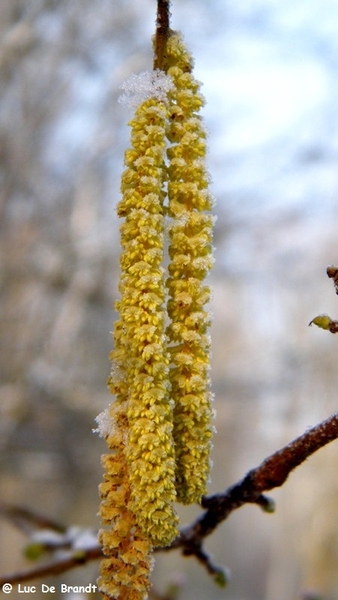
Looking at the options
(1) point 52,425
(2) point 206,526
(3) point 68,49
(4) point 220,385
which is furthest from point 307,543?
(2) point 206,526

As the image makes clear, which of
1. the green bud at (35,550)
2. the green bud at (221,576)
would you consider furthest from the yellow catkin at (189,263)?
the green bud at (35,550)

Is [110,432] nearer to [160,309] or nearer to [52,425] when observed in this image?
[160,309]

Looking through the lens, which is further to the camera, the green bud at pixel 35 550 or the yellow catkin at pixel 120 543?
the green bud at pixel 35 550

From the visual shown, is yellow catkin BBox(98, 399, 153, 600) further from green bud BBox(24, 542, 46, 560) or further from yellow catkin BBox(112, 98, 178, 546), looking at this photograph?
green bud BBox(24, 542, 46, 560)

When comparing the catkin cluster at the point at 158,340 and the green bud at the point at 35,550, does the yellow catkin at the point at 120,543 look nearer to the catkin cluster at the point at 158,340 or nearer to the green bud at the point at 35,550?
the catkin cluster at the point at 158,340

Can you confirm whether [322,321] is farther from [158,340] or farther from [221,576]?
[221,576]

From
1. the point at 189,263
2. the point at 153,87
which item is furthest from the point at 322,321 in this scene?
the point at 153,87
